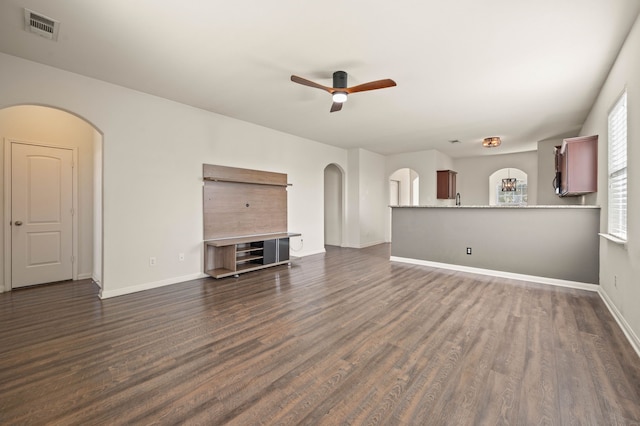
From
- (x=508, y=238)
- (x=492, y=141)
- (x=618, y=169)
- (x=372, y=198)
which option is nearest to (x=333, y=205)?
(x=372, y=198)

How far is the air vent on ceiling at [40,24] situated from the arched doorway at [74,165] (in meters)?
1.59

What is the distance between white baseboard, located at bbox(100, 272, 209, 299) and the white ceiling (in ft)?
8.84

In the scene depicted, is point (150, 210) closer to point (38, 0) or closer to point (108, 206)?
point (108, 206)

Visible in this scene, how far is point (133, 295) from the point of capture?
3.79 meters

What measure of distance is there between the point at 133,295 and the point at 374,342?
319 centimetres

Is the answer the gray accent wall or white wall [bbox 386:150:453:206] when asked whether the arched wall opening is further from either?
the gray accent wall

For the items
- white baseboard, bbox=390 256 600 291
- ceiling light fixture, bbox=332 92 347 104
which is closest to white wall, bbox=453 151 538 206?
white baseboard, bbox=390 256 600 291

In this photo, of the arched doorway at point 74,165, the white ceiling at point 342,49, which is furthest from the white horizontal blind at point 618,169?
the arched doorway at point 74,165

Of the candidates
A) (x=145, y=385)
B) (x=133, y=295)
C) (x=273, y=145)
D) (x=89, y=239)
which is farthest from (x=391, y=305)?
(x=89, y=239)

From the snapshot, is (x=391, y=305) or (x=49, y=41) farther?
(x=391, y=305)

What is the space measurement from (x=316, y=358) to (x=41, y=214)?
4.70 meters

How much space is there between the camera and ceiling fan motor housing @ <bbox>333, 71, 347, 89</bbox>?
334cm

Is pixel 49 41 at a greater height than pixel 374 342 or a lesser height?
greater

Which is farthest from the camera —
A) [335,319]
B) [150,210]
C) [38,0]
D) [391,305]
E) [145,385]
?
[150,210]
